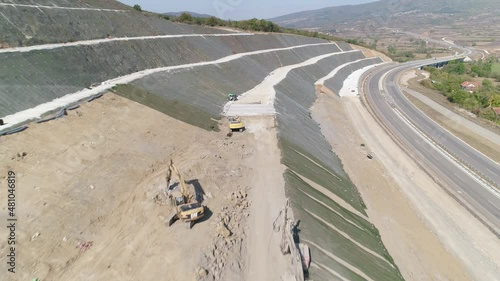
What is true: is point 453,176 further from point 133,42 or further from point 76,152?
point 133,42

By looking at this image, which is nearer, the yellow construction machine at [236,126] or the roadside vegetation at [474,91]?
the yellow construction machine at [236,126]

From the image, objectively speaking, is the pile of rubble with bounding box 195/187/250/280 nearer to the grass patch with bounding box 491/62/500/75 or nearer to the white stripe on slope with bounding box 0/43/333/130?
the white stripe on slope with bounding box 0/43/333/130

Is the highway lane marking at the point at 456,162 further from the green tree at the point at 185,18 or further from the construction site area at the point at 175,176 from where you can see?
the green tree at the point at 185,18

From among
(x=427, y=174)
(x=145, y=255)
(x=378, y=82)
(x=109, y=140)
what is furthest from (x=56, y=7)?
(x=378, y=82)

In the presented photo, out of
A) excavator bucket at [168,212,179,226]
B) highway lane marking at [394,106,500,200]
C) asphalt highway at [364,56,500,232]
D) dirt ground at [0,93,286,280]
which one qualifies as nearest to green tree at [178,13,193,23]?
asphalt highway at [364,56,500,232]

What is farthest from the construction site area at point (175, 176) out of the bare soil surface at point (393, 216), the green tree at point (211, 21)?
the green tree at point (211, 21)

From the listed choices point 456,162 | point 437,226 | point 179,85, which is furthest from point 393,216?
point 179,85
